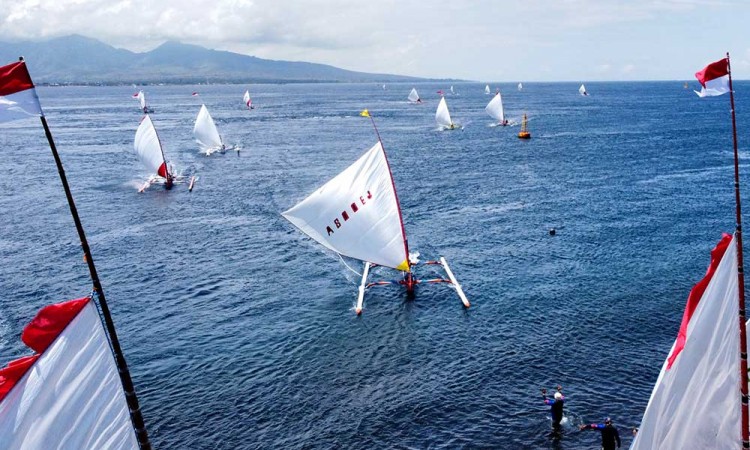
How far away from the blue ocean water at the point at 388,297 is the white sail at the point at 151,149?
193 inches

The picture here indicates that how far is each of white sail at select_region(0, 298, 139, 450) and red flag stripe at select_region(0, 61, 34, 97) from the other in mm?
5424

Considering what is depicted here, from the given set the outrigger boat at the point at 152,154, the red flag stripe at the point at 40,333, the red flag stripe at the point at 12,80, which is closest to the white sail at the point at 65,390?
the red flag stripe at the point at 40,333

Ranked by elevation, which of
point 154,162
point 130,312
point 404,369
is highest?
point 154,162

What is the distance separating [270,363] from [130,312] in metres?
14.5

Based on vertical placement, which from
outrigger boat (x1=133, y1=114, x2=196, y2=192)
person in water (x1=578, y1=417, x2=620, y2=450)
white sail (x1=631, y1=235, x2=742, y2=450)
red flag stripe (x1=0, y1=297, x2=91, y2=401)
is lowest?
person in water (x1=578, y1=417, x2=620, y2=450)

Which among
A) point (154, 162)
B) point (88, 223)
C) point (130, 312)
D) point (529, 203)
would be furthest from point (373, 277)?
point (154, 162)

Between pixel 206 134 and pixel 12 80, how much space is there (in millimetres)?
116314

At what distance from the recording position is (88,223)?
73.7 metres

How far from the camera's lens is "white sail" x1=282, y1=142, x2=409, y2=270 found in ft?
153

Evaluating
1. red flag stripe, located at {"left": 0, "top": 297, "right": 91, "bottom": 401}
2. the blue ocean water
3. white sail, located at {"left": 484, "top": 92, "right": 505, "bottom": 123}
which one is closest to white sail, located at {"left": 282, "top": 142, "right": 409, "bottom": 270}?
the blue ocean water

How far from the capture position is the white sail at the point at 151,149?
9494 cm

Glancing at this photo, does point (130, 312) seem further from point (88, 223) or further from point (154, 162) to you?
point (154, 162)

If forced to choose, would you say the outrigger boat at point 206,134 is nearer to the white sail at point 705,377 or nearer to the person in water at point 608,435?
the person in water at point 608,435

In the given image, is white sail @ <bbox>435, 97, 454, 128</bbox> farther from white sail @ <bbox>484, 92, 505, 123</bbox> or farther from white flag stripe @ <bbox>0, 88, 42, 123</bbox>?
white flag stripe @ <bbox>0, 88, 42, 123</bbox>
